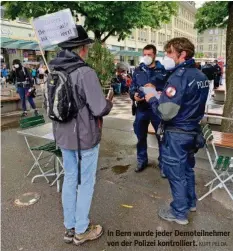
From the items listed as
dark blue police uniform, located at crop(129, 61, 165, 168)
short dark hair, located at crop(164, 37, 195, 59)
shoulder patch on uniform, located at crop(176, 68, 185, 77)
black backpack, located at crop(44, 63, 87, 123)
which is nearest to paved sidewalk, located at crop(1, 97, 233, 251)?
dark blue police uniform, located at crop(129, 61, 165, 168)

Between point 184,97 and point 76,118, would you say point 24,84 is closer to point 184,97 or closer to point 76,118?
point 76,118

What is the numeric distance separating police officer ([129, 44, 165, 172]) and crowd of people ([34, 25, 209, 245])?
1.17 meters

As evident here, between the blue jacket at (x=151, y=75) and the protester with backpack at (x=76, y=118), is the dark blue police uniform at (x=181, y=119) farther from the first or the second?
the blue jacket at (x=151, y=75)

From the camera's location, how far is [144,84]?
4215 millimetres

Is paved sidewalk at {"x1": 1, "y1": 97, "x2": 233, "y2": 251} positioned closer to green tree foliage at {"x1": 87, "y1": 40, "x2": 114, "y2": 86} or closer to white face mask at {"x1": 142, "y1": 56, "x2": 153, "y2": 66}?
white face mask at {"x1": 142, "y1": 56, "x2": 153, "y2": 66}

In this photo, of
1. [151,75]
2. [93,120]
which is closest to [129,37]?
[151,75]

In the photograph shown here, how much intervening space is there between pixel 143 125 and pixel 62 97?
2207mm

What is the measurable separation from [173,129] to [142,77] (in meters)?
1.55

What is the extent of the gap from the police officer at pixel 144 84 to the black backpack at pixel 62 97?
1826mm

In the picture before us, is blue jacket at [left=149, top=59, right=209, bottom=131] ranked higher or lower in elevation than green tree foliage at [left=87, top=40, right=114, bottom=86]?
lower

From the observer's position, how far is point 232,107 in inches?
204

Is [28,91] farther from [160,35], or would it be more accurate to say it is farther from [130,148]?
[160,35]

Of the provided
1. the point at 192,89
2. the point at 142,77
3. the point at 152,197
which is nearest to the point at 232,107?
the point at 142,77

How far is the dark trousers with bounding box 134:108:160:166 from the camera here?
4.34 m
